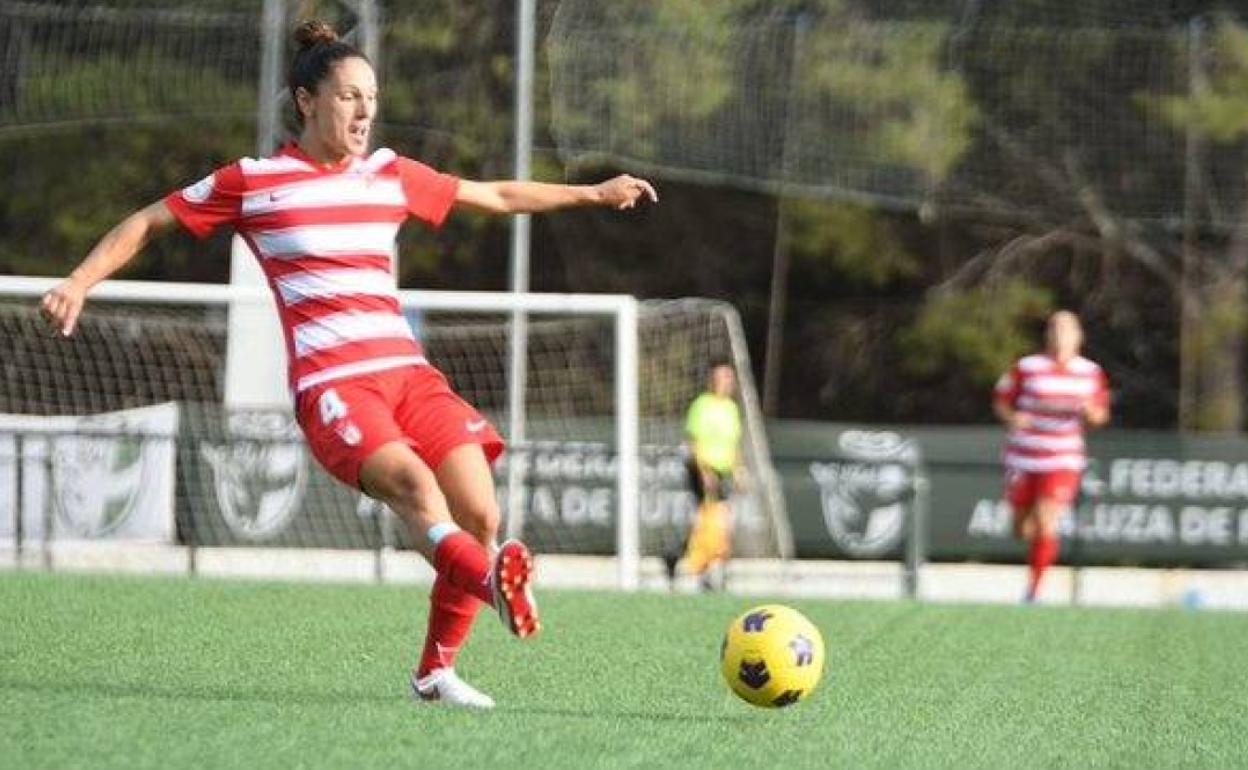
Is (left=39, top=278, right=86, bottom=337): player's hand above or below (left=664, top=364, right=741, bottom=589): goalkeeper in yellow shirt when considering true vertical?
above

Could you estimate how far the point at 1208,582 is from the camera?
23672 millimetres

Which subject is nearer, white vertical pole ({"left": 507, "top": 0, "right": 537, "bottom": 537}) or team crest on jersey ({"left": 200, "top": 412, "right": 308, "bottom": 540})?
white vertical pole ({"left": 507, "top": 0, "right": 537, "bottom": 537})

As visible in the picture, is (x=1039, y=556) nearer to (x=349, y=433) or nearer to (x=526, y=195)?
(x=526, y=195)

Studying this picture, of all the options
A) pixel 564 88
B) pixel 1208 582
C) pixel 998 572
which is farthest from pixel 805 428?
pixel 564 88

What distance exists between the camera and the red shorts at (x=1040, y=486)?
17.3 m

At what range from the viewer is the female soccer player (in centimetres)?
777

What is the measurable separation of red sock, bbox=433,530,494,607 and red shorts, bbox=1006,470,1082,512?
1002cm

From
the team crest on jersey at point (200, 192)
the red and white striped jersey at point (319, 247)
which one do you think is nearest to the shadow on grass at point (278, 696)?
the red and white striped jersey at point (319, 247)

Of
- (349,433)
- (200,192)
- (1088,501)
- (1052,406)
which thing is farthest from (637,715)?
(1088,501)

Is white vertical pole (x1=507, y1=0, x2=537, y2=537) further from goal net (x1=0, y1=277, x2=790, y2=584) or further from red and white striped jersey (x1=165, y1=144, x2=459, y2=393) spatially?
red and white striped jersey (x1=165, y1=144, x2=459, y2=393)

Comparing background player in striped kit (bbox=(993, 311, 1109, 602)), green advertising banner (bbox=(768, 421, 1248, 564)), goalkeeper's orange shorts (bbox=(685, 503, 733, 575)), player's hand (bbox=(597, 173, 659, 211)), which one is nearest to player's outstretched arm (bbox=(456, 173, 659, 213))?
player's hand (bbox=(597, 173, 659, 211))

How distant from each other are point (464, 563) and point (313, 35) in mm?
1684

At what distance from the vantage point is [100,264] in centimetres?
779

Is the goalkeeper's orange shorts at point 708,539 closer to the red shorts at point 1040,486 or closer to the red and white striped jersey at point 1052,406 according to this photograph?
the red shorts at point 1040,486
